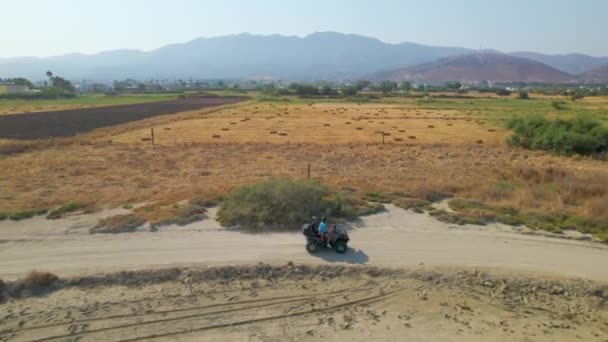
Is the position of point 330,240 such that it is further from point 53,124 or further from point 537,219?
point 53,124

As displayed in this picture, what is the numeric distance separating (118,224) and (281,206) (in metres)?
6.27

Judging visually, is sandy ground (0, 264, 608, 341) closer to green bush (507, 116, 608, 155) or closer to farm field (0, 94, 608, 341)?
farm field (0, 94, 608, 341)

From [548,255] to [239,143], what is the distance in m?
31.9

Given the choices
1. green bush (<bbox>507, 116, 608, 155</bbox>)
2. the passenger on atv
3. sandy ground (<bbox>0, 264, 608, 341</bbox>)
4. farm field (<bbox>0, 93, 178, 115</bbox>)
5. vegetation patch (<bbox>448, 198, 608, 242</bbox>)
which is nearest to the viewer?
sandy ground (<bbox>0, 264, 608, 341</bbox>)

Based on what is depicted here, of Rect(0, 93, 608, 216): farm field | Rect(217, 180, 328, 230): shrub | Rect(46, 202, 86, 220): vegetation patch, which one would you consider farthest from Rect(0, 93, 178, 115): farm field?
Rect(217, 180, 328, 230): shrub

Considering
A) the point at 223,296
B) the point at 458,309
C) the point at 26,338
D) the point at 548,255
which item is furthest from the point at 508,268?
the point at 26,338

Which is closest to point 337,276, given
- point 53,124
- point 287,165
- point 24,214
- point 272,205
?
point 272,205

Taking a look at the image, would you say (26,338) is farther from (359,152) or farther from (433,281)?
(359,152)

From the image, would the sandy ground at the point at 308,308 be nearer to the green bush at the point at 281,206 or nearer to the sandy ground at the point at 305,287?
the sandy ground at the point at 305,287

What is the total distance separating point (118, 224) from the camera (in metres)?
16.5

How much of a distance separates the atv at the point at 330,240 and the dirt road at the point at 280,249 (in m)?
0.25

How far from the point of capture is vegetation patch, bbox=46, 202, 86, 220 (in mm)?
17752

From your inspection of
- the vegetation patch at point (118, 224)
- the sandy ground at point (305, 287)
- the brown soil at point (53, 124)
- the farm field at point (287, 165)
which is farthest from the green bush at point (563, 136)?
the brown soil at point (53, 124)

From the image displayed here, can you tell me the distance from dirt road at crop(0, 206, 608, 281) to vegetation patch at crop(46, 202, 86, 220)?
648 millimetres
